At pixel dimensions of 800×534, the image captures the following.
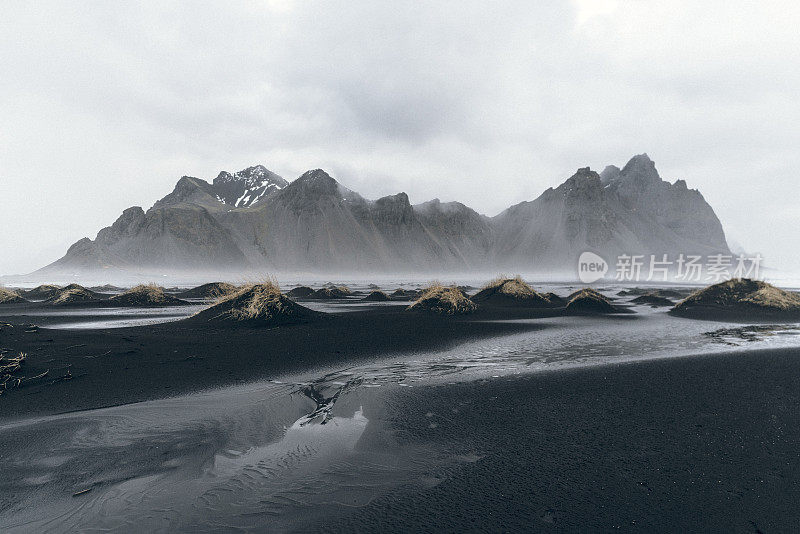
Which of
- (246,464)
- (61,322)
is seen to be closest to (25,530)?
(246,464)

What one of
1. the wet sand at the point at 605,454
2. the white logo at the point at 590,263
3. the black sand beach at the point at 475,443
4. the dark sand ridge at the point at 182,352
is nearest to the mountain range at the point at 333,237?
the white logo at the point at 590,263

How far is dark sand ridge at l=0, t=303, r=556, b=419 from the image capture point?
5.10m

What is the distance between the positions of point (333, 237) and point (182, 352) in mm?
158026

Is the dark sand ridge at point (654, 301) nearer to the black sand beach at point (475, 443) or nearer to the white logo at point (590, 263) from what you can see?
the black sand beach at point (475, 443)

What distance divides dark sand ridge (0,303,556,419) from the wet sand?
3.29 metres

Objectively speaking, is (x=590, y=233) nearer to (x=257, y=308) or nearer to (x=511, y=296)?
(x=511, y=296)

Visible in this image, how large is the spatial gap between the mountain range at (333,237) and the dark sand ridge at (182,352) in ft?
442

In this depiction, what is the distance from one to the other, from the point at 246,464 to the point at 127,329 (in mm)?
9273

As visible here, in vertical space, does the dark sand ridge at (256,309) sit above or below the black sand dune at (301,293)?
above

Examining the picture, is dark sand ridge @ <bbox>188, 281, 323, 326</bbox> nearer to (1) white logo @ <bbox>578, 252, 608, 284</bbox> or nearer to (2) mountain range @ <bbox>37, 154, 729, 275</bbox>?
(2) mountain range @ <bbox>37, 154, 729, 275</bbox>

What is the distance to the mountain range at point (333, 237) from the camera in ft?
443

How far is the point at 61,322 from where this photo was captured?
12.6 meters

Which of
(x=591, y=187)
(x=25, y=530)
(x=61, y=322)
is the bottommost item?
(x=61, y=322)

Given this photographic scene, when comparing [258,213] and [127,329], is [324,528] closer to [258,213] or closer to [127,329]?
[127,329]
